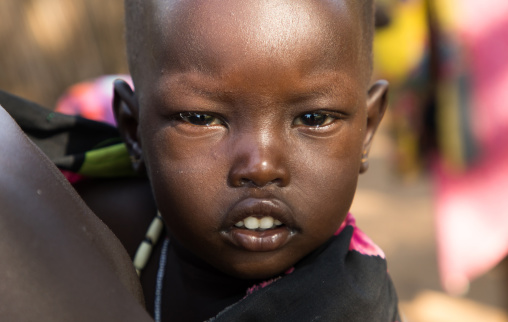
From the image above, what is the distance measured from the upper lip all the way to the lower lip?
2 centimetres

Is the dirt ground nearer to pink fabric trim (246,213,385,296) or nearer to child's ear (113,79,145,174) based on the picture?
pink fabric trim (246,213,385,296)

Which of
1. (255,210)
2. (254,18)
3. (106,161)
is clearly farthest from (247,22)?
(106,161)

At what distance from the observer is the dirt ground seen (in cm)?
350

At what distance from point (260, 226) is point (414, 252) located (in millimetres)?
3137

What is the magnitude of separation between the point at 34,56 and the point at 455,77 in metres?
2.81

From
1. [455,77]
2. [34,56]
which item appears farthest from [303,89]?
[34,56]

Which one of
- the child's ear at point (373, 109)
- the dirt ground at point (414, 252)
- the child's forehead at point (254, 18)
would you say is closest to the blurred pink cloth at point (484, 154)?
the dirt ground at point (414, 252)

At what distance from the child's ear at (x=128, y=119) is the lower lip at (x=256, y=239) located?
Result: 441 mm

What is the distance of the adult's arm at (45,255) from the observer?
27.0 inches

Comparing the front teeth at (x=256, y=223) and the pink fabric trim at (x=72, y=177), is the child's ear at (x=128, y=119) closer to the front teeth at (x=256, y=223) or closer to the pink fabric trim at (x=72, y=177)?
the pink fabric trim at (x=72, y=177)

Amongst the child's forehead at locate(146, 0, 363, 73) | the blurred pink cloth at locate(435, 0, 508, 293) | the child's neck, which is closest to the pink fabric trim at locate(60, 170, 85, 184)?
the child's neck

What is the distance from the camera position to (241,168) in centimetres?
118

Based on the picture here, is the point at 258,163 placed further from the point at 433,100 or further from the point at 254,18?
the point at 433,100

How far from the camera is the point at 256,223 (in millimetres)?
1224
